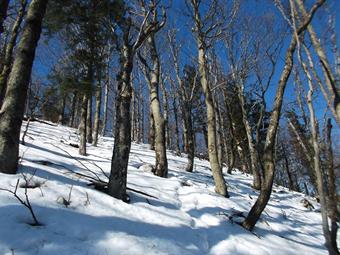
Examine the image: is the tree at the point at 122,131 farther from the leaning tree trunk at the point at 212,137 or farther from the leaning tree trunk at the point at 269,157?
the leaning tree trunk at the point at 212,137

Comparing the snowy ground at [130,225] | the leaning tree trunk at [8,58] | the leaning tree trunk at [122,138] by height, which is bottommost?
the snowy ground at [130,225]

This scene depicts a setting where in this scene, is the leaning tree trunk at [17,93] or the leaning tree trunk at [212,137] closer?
the leaning tree trunk at [17,93]

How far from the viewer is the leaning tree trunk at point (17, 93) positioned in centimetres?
350

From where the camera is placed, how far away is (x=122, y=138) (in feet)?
13.3

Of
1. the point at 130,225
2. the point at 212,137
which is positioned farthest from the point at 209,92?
the point at 130,225

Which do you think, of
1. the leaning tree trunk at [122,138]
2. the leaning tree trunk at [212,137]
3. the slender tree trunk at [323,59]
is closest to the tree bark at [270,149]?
the slender tree trunk at [323,59]

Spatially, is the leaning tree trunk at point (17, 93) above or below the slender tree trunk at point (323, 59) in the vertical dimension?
below

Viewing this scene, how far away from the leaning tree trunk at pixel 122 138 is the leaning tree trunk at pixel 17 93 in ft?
4.69

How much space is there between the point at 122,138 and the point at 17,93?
5.59 feet

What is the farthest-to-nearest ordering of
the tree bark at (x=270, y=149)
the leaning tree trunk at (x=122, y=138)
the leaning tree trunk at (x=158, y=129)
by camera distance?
the leaning tree trunk at (x=158, y=129) → the tree bark at (x=270, y=149) → the leaning tree trunk at (x=122, y=138)

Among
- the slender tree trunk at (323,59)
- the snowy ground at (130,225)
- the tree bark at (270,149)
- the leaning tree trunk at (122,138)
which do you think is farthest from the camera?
the slender tree trunk at (323,59)

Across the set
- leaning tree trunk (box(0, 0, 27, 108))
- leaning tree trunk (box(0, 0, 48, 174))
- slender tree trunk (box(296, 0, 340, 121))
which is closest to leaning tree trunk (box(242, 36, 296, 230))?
slender tree trunk (box(296, 0, 340, 121))

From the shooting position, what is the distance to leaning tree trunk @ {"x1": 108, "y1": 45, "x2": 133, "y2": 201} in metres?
3.98

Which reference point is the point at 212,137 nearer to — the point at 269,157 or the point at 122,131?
the point at 269,157
